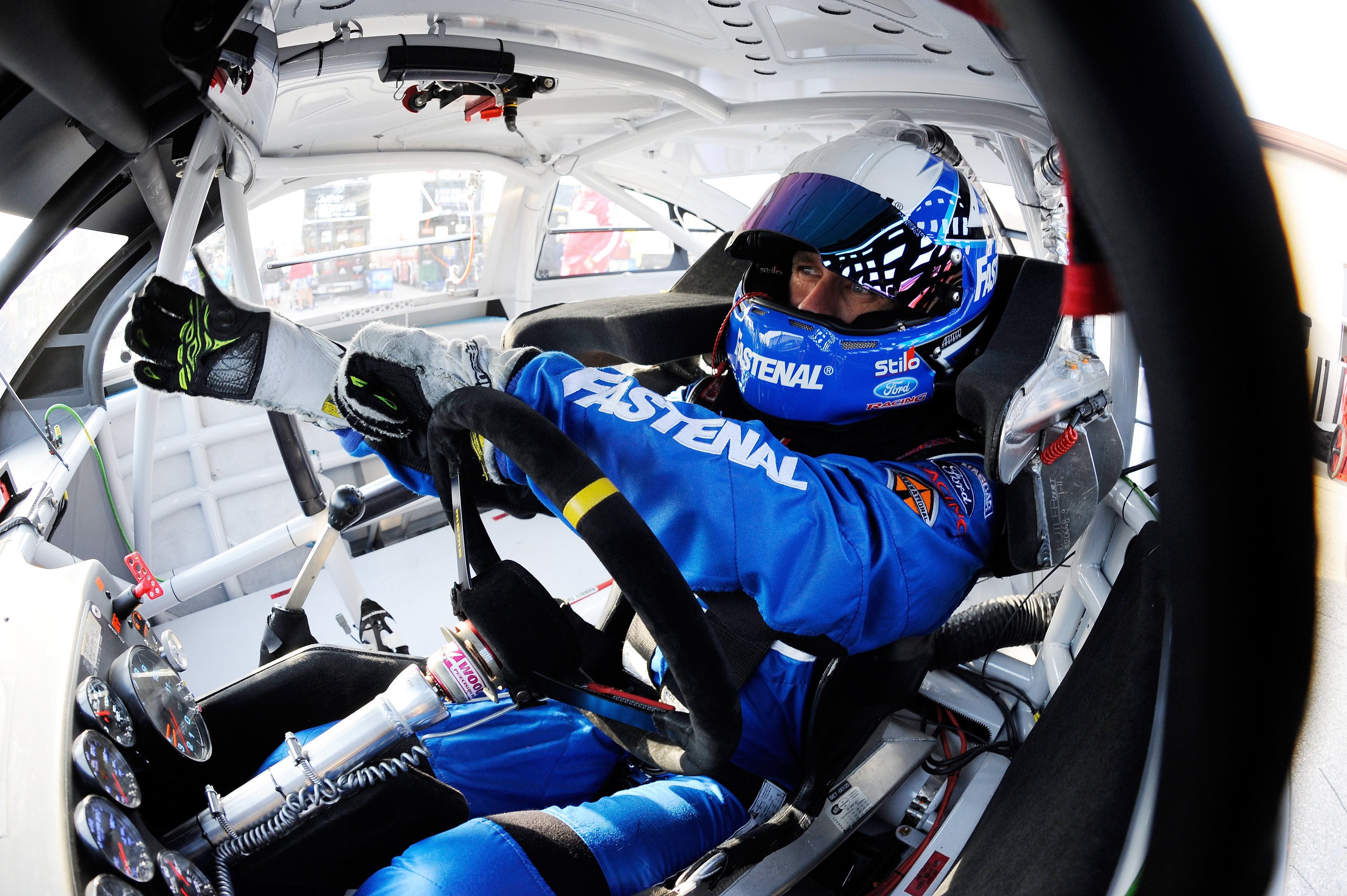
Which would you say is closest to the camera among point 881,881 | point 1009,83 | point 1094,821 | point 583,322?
point 1094,821

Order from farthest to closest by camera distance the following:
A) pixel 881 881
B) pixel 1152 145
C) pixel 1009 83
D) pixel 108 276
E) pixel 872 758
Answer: pixel 108 276 → pixel 1009 83 → pixel 872 758 → pixel 881 881 → pixel 1152 145

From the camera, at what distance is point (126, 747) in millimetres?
842

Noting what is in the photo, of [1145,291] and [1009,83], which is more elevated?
[1009,83]

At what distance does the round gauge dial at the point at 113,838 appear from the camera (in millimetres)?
669

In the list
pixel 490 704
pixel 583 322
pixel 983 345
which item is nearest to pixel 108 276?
pixel 583 322

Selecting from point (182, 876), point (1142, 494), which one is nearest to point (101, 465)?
point (182, 876)

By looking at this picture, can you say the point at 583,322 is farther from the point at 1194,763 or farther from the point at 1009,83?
the point at 1194,763

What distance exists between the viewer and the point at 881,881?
114 centimetres

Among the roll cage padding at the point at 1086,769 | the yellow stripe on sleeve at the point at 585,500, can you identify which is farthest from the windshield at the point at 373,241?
the roll cage padding at the point at 1086,769

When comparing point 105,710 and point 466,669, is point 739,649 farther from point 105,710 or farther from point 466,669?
point 105,710

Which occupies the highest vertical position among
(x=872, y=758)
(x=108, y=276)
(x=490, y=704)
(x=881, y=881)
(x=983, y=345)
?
(x=108, y=276)

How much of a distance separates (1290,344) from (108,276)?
2.65 metres

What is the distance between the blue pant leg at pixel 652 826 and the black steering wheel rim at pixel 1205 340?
833 mm

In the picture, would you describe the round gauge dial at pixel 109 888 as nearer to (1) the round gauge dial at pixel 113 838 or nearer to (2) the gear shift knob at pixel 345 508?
(1) the round gauge dial at pixel 113 838
